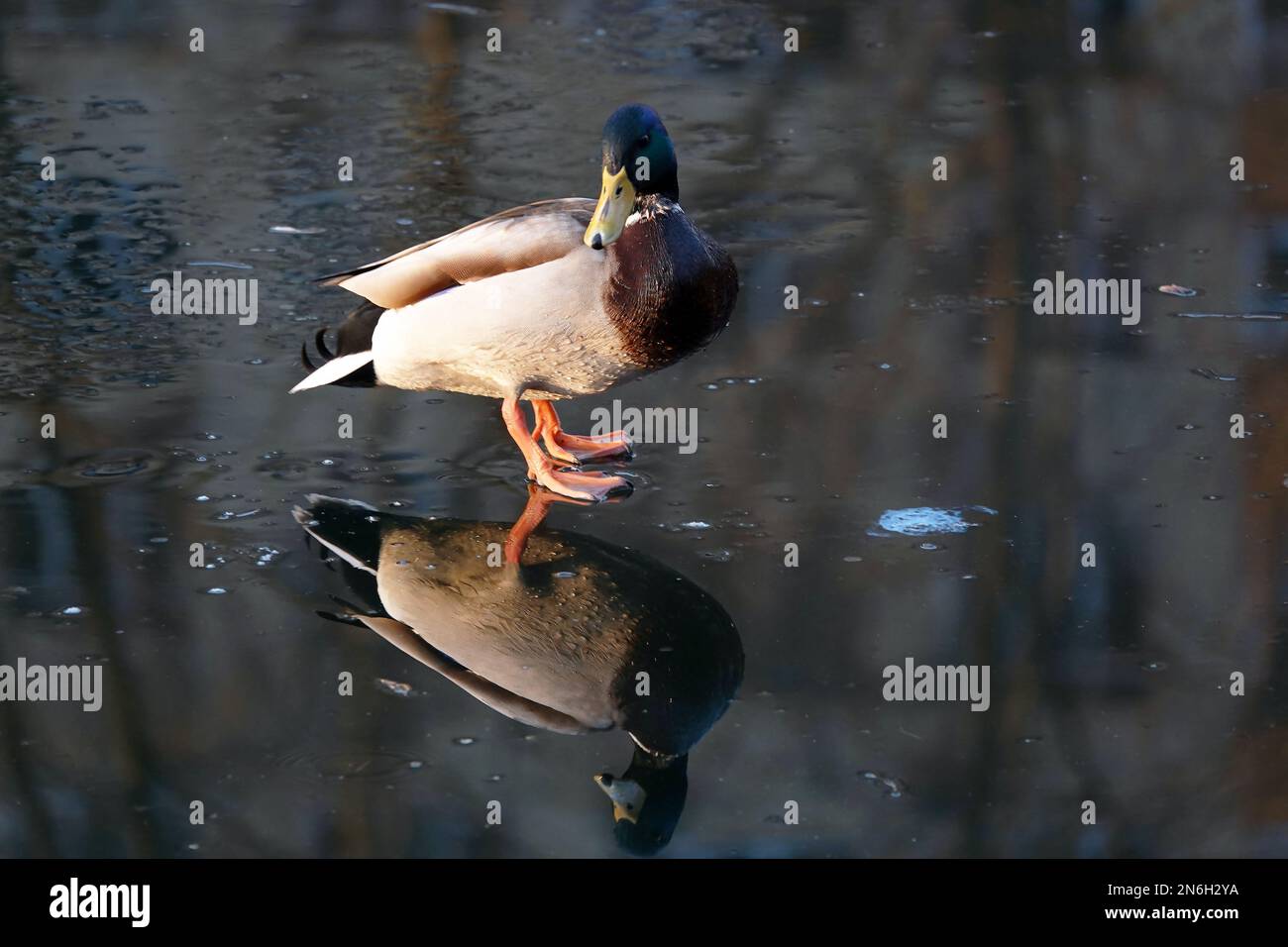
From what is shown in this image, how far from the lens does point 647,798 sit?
3189 millimetres

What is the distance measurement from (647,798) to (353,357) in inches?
79.1

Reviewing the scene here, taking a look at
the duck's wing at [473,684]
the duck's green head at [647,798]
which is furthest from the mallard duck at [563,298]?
the duck's green head at [647,798]

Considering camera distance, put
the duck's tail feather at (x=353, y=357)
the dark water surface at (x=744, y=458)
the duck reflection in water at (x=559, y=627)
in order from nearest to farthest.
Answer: the dark water surface at (x=744, y=458)
the duck reflection in water at (x=559, y=627)
the duck's tail feather at (x=353, y=357)

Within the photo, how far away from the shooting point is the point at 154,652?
3680 millimetres

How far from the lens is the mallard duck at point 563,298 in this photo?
4203mm

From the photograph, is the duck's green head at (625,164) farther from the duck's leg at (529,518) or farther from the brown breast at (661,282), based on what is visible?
the duck's leg at (529,518)

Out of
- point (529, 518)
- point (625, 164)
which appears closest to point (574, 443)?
point (529, 518)

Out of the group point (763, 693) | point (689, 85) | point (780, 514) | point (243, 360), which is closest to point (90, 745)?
point (763, 693)

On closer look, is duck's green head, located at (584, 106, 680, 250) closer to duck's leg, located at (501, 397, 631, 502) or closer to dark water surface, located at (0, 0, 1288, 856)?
duck's leg, located at (501, 397, 631, 502)

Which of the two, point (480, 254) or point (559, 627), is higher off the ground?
point (480, 254)

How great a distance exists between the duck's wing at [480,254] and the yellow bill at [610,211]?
127 mm

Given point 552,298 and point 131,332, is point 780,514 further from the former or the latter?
point 131,332

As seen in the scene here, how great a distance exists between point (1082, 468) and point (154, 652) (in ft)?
8.40

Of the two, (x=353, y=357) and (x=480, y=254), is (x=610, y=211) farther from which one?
(x=353, y=357)
